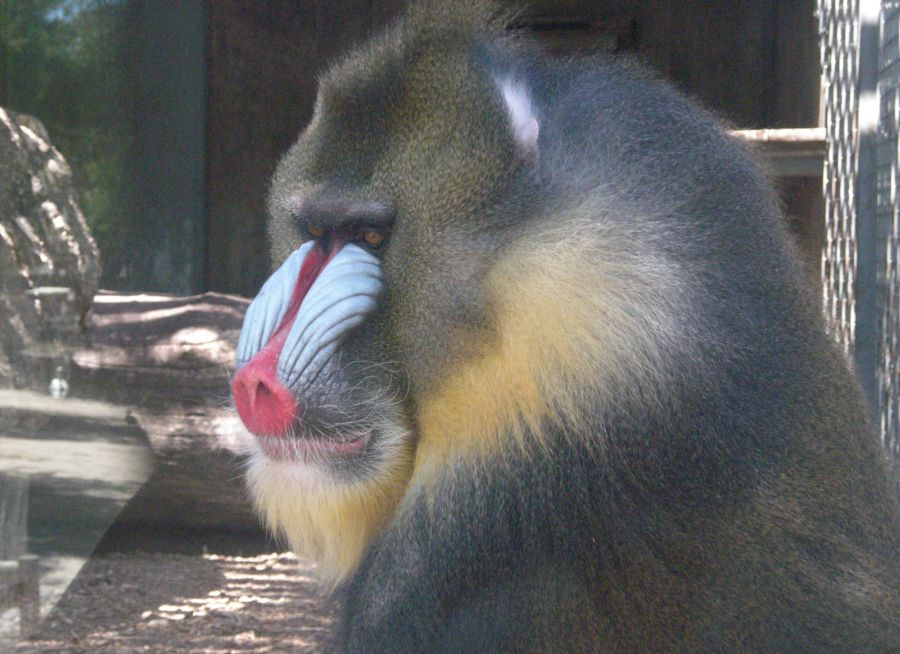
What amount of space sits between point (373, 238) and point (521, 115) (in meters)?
0.38

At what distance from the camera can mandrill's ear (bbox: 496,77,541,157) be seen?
2.08 meters

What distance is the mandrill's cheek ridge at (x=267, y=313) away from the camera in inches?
80.4

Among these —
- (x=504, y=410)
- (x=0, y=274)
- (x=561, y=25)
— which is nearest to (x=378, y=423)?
(x=504, y=410)

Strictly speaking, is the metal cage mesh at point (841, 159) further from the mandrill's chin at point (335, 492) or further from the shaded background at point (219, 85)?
the mandrill's chin at point (335, 492)

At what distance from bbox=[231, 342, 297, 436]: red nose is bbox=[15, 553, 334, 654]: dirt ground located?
7.62ft

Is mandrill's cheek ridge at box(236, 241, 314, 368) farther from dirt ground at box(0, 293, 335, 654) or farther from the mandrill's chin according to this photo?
dirt ground at box(0, 293, 335, 654)

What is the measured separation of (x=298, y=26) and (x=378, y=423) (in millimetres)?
4597

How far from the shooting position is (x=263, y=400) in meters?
2.04

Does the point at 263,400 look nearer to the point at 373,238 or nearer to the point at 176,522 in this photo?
the point at 373,238

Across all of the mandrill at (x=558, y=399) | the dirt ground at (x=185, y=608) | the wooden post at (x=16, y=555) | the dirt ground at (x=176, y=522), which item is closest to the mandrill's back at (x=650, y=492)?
the mandrill at (x=558, y=399)

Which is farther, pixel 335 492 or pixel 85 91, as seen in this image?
pixel 85 91

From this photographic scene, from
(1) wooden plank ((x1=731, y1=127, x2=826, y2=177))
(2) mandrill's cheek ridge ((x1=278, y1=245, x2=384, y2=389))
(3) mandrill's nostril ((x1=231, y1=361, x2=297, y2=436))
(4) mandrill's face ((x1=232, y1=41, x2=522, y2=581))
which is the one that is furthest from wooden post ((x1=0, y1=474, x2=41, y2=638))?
(1) wooden plank ((x1=731, y1=127, x2=826, y2=177))

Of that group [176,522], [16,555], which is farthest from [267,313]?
[176,522]

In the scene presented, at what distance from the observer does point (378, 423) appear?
2109mm
